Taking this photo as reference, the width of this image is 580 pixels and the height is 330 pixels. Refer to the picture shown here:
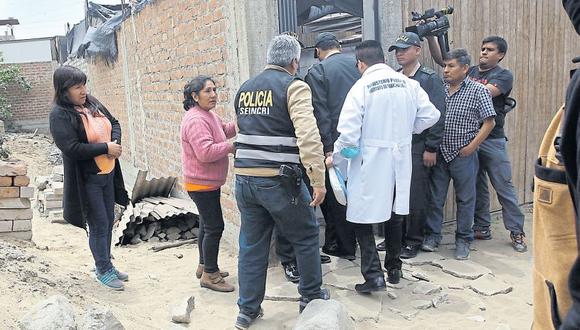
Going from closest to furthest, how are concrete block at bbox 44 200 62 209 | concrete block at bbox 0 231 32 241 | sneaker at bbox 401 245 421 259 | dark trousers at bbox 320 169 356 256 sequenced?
dark trousers at bbox 320 169 356 256
sneaker at bbox 401 245 421 259
concrete block at bbox 0 231 32 241
concrete block at bbox 44 200 62 209

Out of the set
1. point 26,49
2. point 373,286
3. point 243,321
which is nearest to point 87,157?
point 243,321

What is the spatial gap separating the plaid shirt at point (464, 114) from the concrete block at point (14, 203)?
4.05 m

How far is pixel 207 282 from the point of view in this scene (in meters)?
4.37

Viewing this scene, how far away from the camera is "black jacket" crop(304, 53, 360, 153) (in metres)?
4.21

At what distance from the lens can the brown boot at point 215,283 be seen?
432 cm

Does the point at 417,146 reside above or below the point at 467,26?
below

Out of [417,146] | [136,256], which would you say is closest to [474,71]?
[417,146]

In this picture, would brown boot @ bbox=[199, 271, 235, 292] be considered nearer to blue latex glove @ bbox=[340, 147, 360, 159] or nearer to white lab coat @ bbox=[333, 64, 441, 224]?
white lab coat @ bbox=[333, 64, 441, 224]

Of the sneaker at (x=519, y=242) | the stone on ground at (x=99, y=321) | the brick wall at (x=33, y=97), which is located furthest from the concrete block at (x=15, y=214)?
the brick wall at (x=33, y=97)

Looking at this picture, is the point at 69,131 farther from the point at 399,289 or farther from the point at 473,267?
the point at 473,267

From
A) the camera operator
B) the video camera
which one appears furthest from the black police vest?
the camera operator

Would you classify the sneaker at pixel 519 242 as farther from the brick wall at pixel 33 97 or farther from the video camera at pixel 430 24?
the brick wall at pixel 33 97

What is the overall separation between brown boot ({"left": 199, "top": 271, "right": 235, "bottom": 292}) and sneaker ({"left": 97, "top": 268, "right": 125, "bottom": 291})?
73 centimetres

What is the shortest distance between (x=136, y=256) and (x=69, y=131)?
194cm
